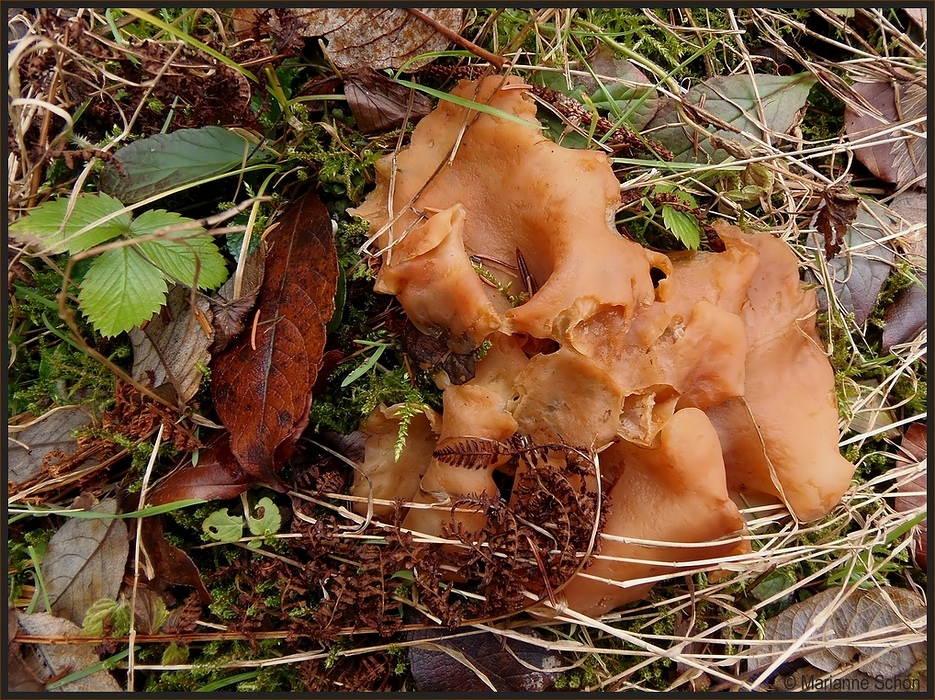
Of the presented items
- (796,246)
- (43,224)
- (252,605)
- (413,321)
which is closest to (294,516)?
(252,605)

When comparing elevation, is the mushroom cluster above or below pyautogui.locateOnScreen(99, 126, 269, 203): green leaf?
below

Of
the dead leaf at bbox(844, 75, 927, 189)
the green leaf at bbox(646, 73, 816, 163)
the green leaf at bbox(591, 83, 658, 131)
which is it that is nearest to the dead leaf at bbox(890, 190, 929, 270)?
the dead leaf at bbox(844, 75, 927, 189)

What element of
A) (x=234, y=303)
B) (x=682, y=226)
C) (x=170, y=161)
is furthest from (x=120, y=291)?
(x=682, y=226)

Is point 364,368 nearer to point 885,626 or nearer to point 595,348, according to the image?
point 595,348

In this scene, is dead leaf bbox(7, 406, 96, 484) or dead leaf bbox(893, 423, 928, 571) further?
dead leaf bbox(893, 423, 928, 571)

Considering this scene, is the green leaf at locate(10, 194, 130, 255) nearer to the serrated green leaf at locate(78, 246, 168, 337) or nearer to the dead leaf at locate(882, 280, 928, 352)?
the serrated green leaf at locate(78, 246, 168, 337)

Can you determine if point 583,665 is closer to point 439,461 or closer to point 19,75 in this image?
point 439,461
